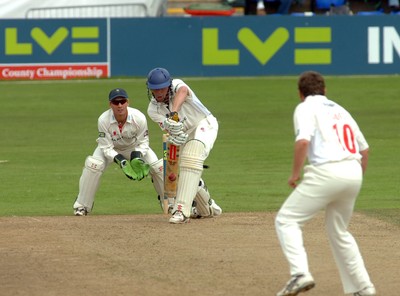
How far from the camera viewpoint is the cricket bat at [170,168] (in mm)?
12914

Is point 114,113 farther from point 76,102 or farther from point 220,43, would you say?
point 220,43

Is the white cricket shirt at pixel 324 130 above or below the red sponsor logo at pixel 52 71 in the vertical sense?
above

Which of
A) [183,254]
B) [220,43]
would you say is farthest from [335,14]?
[183,254]

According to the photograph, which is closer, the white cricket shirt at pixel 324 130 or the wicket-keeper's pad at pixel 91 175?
the white cricket shirt at pixel 324 130

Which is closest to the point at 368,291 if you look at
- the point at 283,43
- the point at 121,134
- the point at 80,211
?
the point at 121,134

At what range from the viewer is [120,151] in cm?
1370

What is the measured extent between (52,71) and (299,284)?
73.9ft

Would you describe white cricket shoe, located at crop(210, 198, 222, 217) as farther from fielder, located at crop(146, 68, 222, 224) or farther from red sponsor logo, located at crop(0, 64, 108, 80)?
red sponsor logo, located at crop(0, 64, 108, 80)

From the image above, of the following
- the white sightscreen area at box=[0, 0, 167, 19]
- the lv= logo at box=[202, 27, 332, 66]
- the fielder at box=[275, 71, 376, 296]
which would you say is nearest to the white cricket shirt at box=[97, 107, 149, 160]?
the fielder at box=[275, 71, 376, 296]

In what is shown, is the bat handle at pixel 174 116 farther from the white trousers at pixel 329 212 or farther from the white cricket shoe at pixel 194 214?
the white trousers at pixel 329 212

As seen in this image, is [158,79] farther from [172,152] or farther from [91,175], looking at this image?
[91,175]

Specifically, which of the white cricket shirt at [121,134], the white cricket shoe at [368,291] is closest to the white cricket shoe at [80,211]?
the white cricket shirt at [121,134]

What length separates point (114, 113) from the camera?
43.5ft

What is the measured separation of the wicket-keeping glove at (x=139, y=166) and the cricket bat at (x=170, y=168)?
23 cm
